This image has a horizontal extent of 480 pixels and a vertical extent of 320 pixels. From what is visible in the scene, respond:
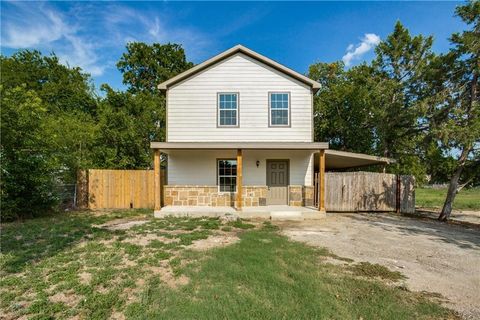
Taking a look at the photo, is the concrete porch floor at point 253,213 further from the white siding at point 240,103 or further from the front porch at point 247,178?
the white siding at point 240,103

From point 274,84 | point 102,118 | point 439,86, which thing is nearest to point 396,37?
point 439,86

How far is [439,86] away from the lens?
39.0 ft

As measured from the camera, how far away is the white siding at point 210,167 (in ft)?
38.7

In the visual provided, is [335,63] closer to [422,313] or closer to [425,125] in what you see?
[425,125]

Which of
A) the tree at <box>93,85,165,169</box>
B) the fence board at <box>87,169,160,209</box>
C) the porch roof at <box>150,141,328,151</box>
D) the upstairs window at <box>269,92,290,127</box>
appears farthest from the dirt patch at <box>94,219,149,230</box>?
the tree at <box>93,85,165,169</box>

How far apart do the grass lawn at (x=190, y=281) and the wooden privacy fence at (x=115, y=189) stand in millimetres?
5421

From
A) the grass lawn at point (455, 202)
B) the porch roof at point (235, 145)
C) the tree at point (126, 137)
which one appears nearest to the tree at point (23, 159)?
the porch roof at point (235, 145)

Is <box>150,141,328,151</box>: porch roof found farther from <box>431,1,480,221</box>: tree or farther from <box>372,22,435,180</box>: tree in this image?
<box>372,22,435,180</box>: tree

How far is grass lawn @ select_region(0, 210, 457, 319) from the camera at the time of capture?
321 centimetres

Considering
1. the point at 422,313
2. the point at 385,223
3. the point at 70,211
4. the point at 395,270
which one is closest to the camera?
the point at 422,313

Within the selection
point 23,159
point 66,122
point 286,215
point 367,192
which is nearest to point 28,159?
point 23,159

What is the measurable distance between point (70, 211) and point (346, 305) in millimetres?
11822

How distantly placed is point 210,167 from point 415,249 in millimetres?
8279

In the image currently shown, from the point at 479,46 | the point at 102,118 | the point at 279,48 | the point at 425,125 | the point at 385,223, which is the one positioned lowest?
the point at 385,223
